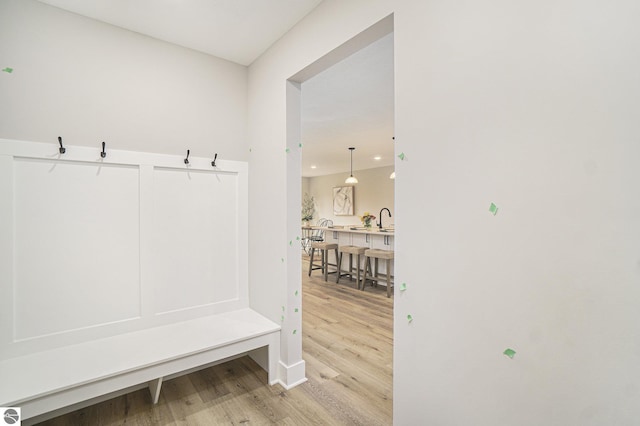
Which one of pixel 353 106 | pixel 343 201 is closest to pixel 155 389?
pixel 353 106

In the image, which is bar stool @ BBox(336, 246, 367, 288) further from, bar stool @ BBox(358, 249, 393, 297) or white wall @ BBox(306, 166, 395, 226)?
white wall @ BBox(306, 166, 395, 226)

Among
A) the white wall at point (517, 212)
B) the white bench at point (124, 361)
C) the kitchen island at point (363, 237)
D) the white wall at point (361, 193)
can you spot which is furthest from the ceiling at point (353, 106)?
the white bench at point (124, 361)

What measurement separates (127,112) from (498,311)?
242cm

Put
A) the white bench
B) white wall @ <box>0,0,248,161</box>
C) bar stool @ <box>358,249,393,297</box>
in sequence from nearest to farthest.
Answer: the white bench → white wall @ <box>0,0,248,161</box> → bar stool @ <box>358,249,393,297</box>

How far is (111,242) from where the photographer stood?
2061mm

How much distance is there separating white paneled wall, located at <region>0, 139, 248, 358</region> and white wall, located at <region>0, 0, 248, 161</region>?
137 mm

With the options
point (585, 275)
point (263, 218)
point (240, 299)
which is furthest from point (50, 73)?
point (585, 275)

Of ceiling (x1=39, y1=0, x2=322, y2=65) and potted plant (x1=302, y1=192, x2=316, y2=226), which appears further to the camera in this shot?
potted plant (x1=302, y1=192, x2=316, y2=226)

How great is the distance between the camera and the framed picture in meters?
9.66

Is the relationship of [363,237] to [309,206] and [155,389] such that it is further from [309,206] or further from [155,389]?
[309,206]

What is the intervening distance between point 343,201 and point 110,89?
26.8 feet

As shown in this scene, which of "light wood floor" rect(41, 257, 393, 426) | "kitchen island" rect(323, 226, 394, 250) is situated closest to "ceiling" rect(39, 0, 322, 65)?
"light wood floor" rect(41, 257, 393, 426)

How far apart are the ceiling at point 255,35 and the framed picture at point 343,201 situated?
18.0ft

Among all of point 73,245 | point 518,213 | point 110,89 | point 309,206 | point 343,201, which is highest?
point 110,89
